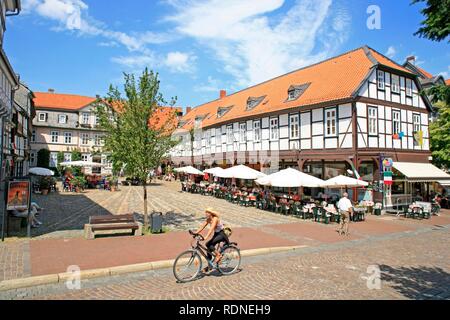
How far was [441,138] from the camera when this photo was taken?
27484mm

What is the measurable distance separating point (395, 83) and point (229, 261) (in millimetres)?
20879

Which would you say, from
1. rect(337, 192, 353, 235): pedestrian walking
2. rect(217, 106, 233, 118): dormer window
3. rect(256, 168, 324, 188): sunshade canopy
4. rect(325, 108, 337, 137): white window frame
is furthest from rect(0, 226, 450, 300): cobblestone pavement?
rect(217, 106, 233, 118): dormer window

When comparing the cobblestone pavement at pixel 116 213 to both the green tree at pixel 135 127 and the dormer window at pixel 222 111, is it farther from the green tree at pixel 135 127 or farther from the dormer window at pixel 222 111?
the dormer window at pixel 222 111

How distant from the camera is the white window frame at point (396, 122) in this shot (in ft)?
73.0

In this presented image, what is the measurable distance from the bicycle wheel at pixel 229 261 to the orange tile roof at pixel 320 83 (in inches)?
620

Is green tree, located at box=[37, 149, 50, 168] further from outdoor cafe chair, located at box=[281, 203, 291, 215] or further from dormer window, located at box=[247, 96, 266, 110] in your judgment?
outdoor cafe chair, located at box=[281, 203, 291, 215]

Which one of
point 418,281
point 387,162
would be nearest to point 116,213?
point 418,281

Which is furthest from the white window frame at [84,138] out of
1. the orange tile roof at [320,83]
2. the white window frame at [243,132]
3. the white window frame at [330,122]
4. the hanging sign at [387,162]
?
the hanging sign at [387,162]

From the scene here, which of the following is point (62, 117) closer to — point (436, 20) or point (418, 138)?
point (418, 138)

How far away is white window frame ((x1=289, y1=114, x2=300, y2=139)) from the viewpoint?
23672 mm

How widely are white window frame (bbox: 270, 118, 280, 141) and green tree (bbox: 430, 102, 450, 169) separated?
13.7m

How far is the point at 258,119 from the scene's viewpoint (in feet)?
91.7

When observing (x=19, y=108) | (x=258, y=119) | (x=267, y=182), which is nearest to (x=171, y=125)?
(x=267, y=182)
